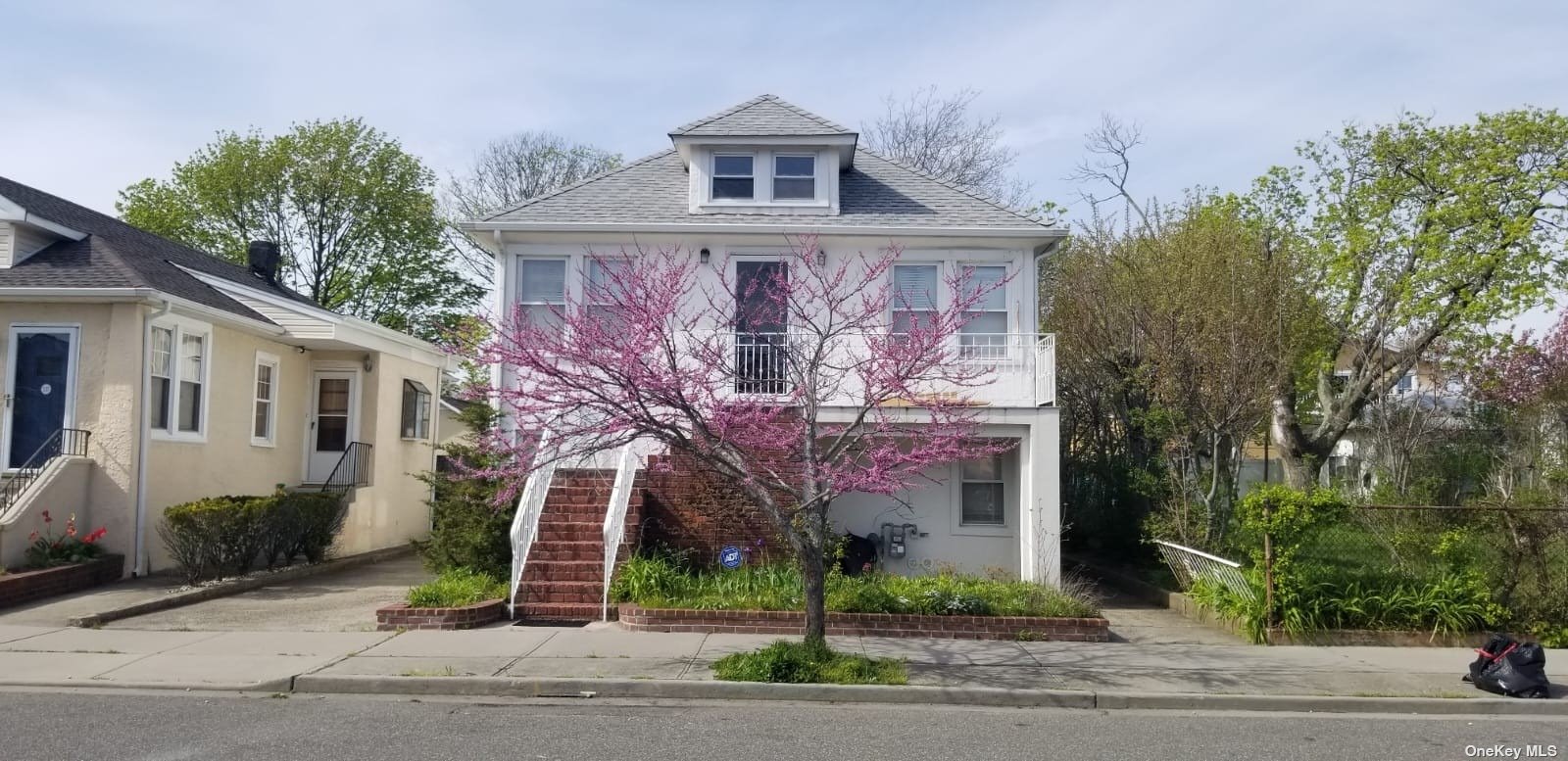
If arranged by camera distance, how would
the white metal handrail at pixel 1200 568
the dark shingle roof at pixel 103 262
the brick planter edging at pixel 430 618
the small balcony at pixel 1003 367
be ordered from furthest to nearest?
1. the dark shingle roof at pixel 103 262
2. the small balcony at pixel 1003 367
3. the white metal handrail at pixel 1200 568
4. the brick planter edging at pixel 430 618

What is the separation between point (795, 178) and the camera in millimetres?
16219

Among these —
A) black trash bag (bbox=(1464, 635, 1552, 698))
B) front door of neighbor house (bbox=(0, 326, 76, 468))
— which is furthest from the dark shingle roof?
black trash bag (bbox=(1464, 635, 1552, 698))

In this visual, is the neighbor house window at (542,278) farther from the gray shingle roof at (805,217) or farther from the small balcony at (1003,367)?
the small balcony at (1003,367)

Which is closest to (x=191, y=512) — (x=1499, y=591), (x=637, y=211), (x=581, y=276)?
(x=581, y=276)

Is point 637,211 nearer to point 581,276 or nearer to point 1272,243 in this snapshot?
point 581,276

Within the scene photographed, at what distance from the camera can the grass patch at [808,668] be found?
8750 mm

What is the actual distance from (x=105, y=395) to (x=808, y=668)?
34.2 ft

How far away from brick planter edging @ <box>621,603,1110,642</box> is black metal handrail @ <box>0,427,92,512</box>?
25.7ft

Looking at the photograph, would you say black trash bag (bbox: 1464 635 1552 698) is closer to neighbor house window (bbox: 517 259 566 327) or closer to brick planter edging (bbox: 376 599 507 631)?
brick planter edging (bbox: 376 599 507 631)

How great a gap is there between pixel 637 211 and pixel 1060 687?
9.48 metres

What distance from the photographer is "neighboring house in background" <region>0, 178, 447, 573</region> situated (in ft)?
45.3

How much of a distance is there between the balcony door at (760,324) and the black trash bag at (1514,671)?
22.1ft

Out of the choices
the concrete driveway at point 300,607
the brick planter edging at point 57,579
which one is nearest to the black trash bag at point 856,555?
the concrete driveway at point 300,607

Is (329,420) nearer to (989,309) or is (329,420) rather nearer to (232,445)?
(232,445)
